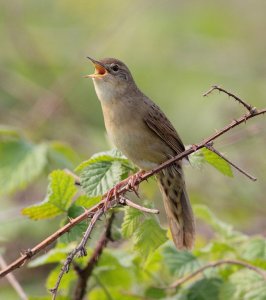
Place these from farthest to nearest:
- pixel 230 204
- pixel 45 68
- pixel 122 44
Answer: pixel 122 44 < pixel 45 68 < pixel 230 204

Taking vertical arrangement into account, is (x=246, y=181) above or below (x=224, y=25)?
below

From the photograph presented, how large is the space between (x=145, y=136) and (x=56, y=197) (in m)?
1.06

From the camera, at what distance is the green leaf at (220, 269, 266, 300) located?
3.54 metres

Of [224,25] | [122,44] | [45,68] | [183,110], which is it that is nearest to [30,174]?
[45,68]

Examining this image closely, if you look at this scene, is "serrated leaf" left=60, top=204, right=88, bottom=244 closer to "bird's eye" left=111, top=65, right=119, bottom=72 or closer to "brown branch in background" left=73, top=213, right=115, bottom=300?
"brown branch in background" left=73, top=213, right=115, bottom=300

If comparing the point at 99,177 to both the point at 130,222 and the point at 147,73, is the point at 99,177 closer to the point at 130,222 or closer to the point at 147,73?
the point at 130,222

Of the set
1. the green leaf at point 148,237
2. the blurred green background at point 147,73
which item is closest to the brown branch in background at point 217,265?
the green leaf at point 148,237

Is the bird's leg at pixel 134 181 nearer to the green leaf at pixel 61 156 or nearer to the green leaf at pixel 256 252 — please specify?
the green leaf at pixel 256 252

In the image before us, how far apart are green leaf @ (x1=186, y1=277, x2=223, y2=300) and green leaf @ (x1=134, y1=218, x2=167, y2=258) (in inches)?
17.6

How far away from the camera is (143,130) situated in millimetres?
4414

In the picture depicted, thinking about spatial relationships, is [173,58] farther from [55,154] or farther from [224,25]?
[55,154]

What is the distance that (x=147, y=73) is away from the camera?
36.2 feet

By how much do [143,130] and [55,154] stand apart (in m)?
0.56

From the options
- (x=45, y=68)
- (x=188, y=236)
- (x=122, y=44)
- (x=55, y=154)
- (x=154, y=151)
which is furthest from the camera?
(x=122, y=44)
